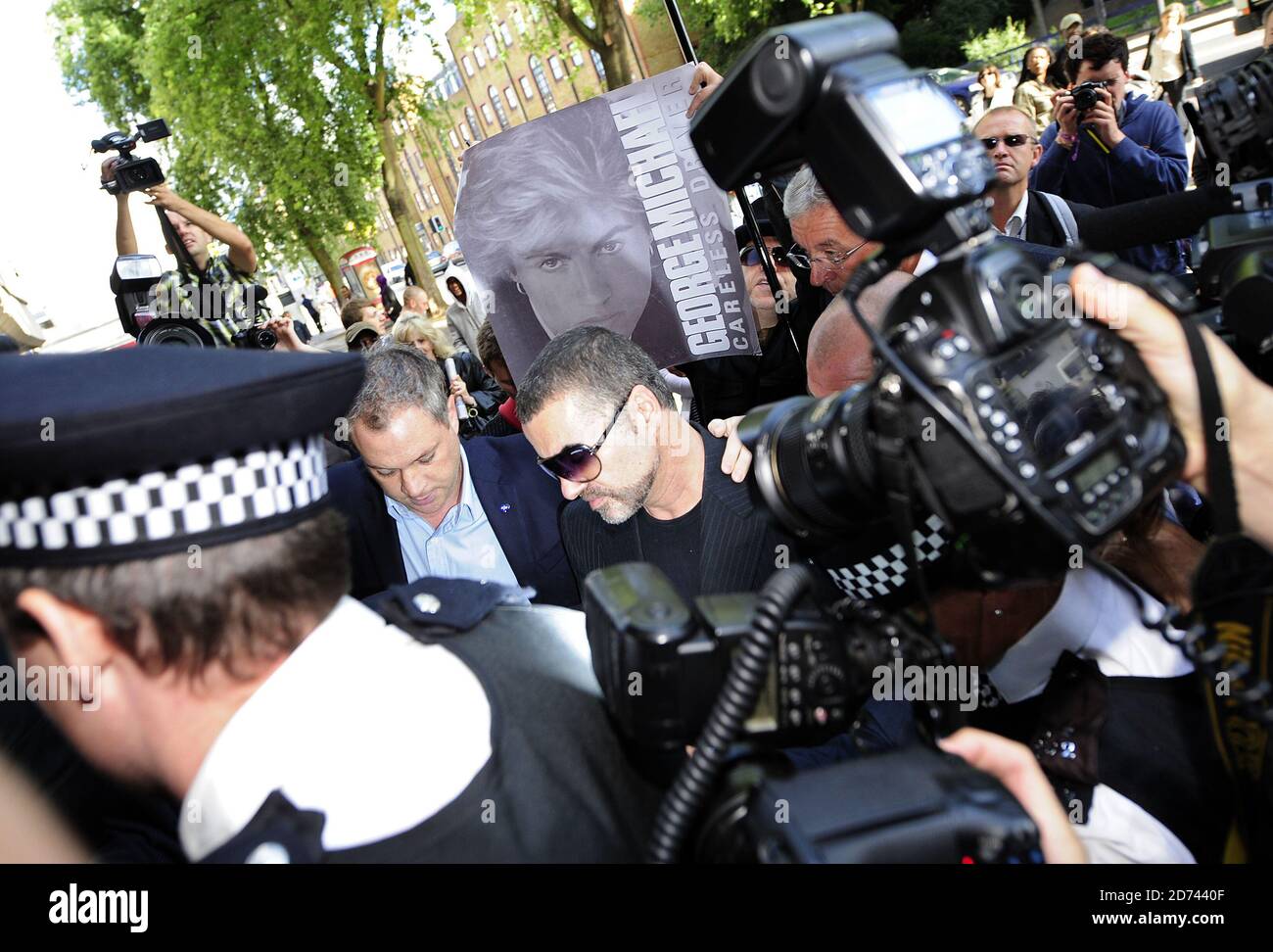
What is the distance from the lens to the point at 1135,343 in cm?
105

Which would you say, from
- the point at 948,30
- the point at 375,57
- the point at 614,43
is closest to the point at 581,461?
the point at 614,43

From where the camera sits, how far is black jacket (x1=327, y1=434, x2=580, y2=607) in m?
2.81

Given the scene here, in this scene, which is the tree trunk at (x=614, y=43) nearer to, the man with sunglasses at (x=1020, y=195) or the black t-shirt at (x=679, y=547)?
the man with sunglasses at (x=1020, y=195)

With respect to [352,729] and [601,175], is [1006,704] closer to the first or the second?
[352,729]

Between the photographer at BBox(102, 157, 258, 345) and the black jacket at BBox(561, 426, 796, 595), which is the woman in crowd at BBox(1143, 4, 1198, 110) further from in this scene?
the photographer at BBox(102, 157, 258, 345)

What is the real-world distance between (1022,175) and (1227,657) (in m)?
2.91

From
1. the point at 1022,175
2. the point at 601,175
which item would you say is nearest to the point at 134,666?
the point at 601,175

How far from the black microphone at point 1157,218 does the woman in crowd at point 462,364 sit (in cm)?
317

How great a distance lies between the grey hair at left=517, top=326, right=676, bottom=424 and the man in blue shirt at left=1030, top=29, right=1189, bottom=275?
2.45m

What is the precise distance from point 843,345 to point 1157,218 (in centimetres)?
75

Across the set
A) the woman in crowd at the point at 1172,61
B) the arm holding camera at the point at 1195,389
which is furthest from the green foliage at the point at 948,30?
the arm holding camera at the point at 1195,389

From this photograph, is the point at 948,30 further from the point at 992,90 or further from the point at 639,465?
the point at 639,465

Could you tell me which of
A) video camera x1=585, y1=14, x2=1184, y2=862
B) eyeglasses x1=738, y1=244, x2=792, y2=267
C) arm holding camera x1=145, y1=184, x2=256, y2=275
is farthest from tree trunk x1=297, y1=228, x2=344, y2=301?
video camera x1=585, y1=14, x2=1184, y2=862

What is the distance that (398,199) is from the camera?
1614 cm
